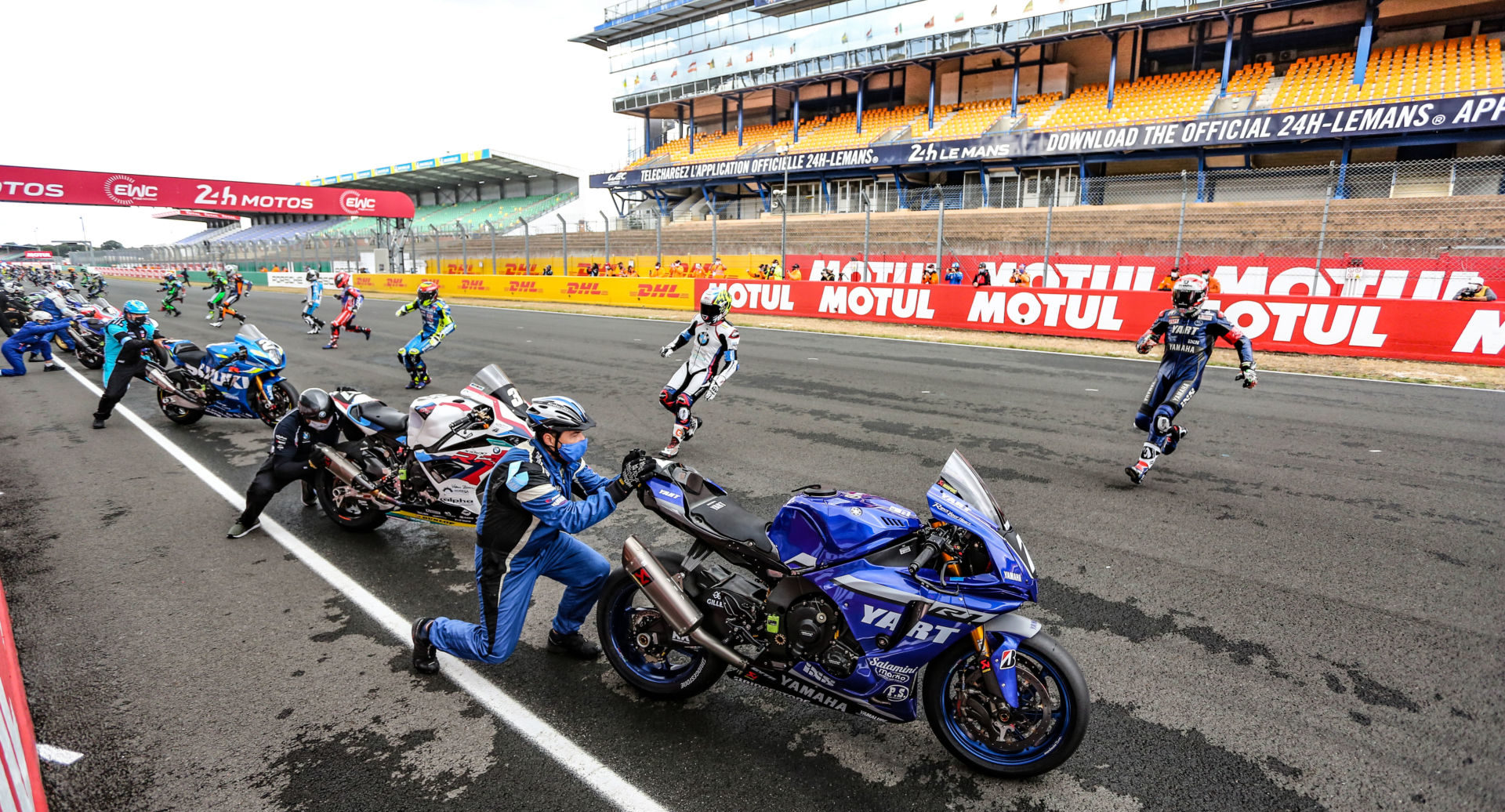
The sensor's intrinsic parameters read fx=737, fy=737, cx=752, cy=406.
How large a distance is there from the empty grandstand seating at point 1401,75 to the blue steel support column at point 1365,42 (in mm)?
227

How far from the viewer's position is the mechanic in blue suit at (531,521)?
11.2 feet

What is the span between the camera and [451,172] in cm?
6500

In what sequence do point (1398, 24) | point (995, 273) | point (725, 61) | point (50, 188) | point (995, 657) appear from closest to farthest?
1. point (995, 657)
2. point (995, 273)
3. point (1398, 24)
4. point (50, 188)
5. point (725, 61)

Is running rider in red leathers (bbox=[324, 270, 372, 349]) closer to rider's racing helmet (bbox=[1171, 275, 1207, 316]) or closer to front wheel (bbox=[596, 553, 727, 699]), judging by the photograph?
front wheel (bbox=[596, 553, 727, 699])

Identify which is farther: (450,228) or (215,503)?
(450,228)

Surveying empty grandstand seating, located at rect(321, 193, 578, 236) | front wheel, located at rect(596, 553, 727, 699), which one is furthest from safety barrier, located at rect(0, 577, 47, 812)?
empty grandstand seating, located at rect(321, 193, 578, 236)

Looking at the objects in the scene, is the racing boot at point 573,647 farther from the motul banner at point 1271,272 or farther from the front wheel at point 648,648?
the motul banner at point 1271,272

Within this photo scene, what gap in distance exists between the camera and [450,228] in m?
59.9

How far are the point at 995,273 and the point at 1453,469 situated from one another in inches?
704

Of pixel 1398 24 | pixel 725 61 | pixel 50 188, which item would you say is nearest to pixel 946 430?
pixel 1398 24

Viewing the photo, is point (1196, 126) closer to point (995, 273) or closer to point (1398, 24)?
point (995, 273)

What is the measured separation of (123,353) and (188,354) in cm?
104

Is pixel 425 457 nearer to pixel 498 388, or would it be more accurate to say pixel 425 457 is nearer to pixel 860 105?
pixel 498 388

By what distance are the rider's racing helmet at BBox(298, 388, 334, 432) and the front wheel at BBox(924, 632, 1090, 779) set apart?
Answer: 16.7ft
